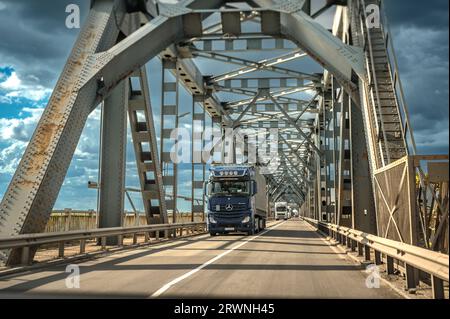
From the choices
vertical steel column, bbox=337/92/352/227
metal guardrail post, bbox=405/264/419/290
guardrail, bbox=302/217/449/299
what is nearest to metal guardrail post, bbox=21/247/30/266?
guardrail, bbox=302/217/449/299

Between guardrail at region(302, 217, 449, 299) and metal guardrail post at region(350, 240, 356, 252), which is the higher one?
guardrail at region(302, 217, 449, 299)

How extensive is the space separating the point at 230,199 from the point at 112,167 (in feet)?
35.3

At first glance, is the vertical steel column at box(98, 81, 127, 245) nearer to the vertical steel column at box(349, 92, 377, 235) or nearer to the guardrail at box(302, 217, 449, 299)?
the vertical steel column at box(349, 92, 377, 235)

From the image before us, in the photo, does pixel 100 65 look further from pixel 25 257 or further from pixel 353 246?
pixel 353 246

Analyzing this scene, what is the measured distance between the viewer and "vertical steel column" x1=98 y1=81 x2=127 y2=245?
17.1 m

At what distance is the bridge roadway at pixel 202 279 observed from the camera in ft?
24.6

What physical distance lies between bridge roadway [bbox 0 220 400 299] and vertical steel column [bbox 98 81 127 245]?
375 cm

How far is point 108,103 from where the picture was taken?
17.9 metres

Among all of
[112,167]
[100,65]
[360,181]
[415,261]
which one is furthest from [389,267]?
[112,167]

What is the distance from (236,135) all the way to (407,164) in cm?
3990

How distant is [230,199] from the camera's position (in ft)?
88.4

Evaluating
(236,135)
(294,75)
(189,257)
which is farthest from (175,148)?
(236,135)

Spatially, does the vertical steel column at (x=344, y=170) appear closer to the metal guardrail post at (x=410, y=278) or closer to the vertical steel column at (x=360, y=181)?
the vertical steel column at (x=360, y=181)

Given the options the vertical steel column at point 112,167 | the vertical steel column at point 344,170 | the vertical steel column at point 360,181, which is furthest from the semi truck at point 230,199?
the vertical steel column at point 360,181
